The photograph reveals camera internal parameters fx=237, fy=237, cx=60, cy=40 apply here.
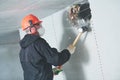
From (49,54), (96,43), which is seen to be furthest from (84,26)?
(49,54)

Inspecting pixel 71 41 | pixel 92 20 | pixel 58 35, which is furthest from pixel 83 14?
pixel 58 35

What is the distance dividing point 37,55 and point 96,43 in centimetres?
55

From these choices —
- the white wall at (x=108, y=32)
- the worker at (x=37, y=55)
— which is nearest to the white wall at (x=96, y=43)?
the white wall at (x=108, y=32)

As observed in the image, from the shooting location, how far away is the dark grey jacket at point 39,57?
2123 millimetres

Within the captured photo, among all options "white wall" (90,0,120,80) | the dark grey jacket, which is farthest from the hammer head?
the dark grey jacket

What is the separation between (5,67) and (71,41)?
Answer: 351cm

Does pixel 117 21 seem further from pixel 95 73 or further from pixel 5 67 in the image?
pixel 5 67

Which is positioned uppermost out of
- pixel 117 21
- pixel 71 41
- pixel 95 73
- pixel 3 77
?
pixel 117 21

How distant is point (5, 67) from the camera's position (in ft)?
18.8

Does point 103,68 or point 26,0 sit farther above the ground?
point 26,0

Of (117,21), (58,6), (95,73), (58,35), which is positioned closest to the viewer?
(117,21)

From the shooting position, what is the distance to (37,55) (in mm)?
2160

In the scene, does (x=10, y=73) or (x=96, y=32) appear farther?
(x=10, y=73)

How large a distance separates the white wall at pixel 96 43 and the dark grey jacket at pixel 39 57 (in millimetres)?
269
